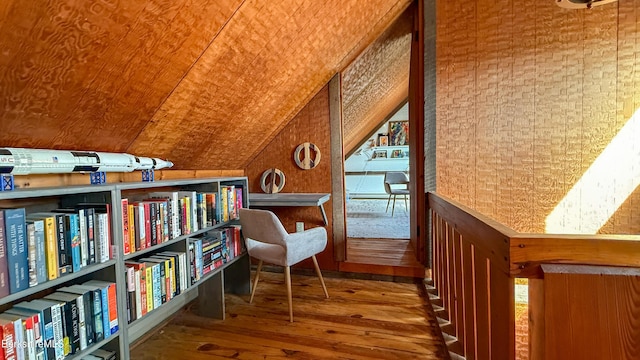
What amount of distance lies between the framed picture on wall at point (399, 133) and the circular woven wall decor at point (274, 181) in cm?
437

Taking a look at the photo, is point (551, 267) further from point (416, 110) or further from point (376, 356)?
point (416, 110)

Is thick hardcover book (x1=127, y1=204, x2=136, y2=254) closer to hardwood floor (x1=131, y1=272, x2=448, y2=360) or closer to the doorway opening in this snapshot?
hardwood floor (x1=131, y1=272, x2=448, y2=360)

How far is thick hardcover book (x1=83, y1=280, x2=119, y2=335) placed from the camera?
131 cm

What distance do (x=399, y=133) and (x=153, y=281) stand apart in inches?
237

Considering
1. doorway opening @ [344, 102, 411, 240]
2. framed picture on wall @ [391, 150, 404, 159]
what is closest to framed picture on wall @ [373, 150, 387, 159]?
doorway opening @ [344, 102, 411, 240]

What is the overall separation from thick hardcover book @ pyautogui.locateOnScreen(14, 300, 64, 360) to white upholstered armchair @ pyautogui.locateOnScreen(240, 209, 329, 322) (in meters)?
1.12

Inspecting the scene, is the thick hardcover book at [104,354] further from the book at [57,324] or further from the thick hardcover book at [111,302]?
the book at [57,324]

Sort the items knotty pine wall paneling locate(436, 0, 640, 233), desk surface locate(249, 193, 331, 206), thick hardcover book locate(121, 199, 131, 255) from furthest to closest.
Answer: desk surface locate(249, 193, 331, 206) → knotty pine wall paneling locate(436, 0, 640, 233) → thick hardcover book locate(121, 199, 131, 255)

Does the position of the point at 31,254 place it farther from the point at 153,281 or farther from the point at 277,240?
the point at 277,240

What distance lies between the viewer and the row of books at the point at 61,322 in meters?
0.98

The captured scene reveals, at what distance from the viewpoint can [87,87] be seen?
1.16 metres

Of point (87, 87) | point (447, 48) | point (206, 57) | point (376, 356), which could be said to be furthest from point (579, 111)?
point (87, 87)

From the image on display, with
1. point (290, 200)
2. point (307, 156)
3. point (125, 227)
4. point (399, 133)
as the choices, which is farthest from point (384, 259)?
point (399, 133)

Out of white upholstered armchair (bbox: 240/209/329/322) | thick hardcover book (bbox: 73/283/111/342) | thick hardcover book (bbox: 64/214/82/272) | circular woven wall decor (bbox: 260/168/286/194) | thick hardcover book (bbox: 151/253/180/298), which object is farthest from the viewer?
circular woven wall decor (bbox: 260/168/286/194)
